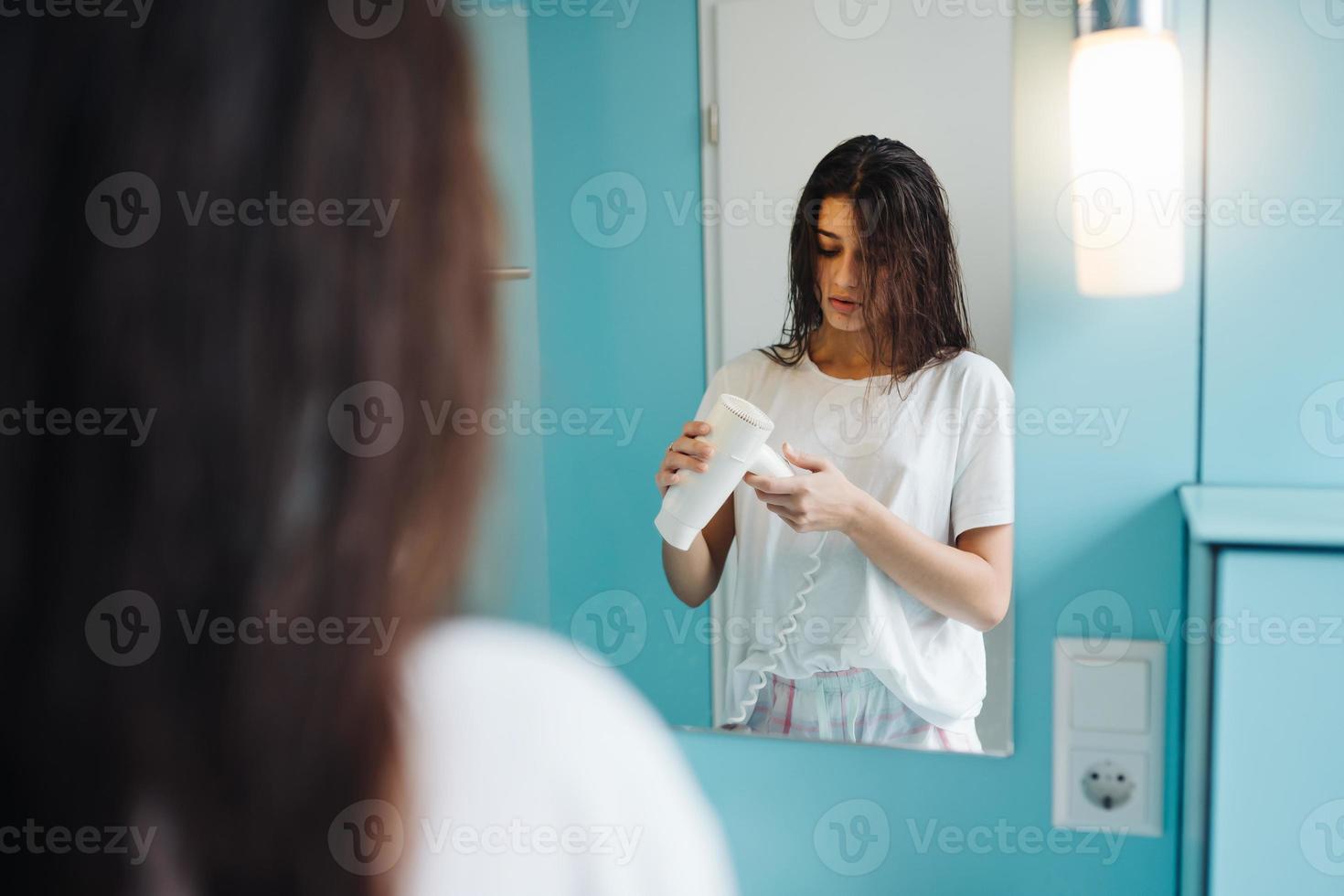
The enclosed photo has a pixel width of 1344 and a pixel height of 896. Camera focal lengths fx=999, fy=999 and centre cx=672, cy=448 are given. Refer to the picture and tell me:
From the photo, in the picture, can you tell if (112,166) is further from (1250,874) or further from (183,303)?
(1250,874)

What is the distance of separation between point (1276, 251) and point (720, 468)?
0.42 meters

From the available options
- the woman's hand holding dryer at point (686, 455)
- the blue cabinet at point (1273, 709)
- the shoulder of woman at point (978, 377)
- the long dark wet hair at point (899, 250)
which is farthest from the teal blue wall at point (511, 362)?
the blue cabinet at point (1273, 709)

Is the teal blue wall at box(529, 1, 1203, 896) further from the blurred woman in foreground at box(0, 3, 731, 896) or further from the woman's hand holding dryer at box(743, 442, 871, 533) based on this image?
the blurred woman in foreground at box(0, 3, 731, 896)

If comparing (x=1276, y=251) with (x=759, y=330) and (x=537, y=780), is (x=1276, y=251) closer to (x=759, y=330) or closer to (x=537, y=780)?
(x=759, y=330)

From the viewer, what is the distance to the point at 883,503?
751 millimetres

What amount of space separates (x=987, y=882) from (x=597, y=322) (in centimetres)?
55

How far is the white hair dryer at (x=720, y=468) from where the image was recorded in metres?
0.77

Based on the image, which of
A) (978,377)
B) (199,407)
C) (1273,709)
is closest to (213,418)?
(199,407)

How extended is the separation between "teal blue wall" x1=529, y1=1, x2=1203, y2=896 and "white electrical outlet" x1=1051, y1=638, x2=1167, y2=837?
12 mm

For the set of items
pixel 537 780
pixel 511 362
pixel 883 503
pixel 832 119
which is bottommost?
pixel 537 780

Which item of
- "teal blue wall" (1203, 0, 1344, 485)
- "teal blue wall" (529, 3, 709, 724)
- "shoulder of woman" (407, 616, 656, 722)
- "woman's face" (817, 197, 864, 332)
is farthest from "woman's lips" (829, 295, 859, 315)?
"shoulder of woman" (407, 616, 656, 722)

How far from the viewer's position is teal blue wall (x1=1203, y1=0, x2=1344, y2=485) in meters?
0.67

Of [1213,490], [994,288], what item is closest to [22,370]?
[994,288]

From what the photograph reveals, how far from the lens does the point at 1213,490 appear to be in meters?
0.70
